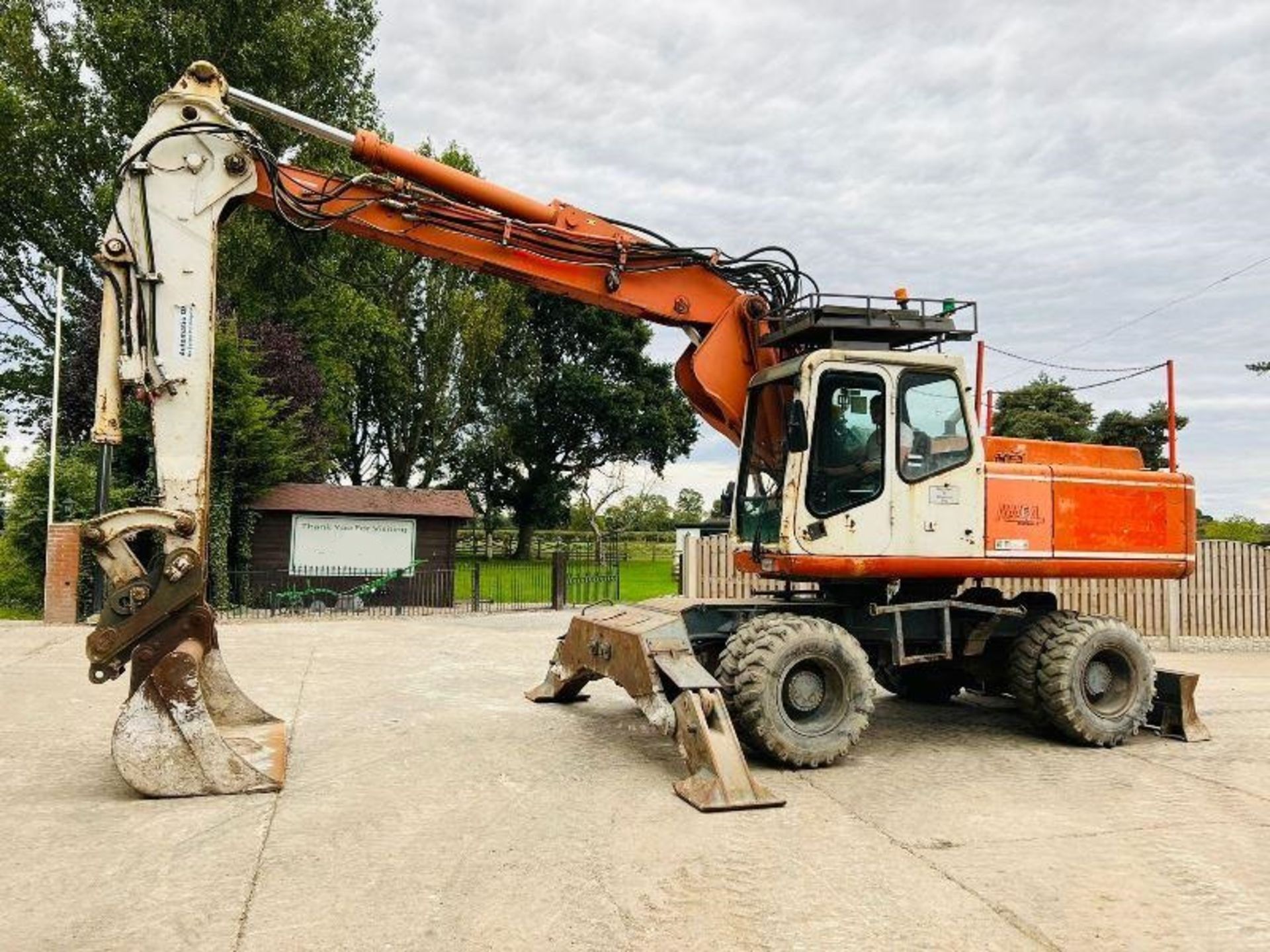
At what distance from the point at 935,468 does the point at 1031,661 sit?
176cm

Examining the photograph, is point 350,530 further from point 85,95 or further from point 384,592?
point 85,95

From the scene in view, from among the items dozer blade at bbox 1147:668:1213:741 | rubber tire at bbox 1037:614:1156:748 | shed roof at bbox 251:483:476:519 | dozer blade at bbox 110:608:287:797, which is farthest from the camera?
shed roof at bbox 251:483:476:519

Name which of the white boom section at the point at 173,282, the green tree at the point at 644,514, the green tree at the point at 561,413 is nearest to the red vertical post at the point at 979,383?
the white boom section at the point at 173,282

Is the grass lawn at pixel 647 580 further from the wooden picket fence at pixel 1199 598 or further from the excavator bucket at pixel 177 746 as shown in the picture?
the excavator bucket at pixel 177 746

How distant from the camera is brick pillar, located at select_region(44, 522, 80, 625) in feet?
49.4

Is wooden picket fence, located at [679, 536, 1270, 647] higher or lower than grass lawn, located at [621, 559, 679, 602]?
higher

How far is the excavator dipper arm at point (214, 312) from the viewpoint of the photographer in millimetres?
5426

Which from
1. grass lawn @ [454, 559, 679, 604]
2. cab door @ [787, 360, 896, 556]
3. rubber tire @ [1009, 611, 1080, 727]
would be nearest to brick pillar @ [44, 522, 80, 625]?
grass lawn @ [454, 559, 679, 604]

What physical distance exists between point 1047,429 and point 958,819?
2714 cm

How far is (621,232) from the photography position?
742 centimetres

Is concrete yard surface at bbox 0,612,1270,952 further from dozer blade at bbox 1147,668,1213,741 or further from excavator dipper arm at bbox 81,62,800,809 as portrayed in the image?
excavator dipper arm at bbox 81,62,800,809

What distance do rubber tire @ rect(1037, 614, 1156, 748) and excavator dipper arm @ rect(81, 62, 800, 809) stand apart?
2.87 metres

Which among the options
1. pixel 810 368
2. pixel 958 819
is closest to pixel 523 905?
pixel 958 819

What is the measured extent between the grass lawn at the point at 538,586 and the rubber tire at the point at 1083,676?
12569 mm
